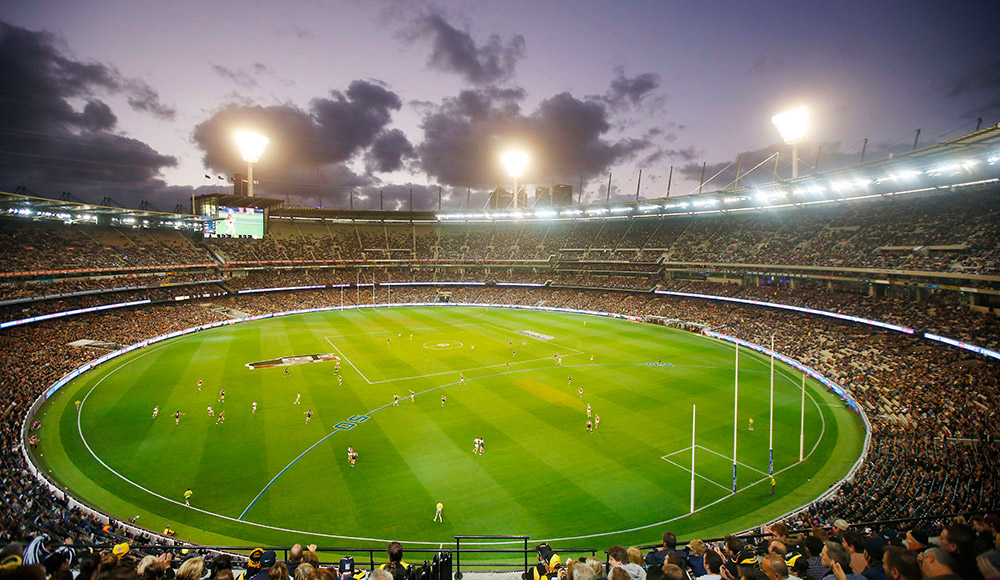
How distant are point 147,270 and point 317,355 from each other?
40.2 m

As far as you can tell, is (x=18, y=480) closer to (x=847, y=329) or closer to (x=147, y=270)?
(x=147, y=270)

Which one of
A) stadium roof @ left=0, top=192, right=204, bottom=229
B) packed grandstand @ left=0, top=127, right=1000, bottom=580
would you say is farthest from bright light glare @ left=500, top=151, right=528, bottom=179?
stadium roof @ left=0, top=192, right=204, bottom=229

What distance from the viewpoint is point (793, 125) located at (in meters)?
45.3

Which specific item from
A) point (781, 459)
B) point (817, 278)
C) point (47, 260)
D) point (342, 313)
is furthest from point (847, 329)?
point (47, 260)

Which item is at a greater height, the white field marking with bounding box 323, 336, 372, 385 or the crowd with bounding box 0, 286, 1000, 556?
→ the crowd with bounding box 0, 286, 1000, 556

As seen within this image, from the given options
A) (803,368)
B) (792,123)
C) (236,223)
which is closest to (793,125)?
(792,123)

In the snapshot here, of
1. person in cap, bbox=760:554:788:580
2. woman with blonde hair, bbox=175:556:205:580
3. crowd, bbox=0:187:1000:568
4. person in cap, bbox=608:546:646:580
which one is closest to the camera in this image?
person in cap, bbox=760:554:788:580

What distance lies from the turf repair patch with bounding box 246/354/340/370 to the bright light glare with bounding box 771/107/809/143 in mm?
51166

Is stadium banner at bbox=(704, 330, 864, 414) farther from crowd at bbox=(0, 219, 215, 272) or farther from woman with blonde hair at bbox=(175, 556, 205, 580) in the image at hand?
crowd at bbox=(0, 219, 215, 272)

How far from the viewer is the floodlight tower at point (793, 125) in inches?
1752

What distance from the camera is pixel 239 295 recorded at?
8056 centimetres

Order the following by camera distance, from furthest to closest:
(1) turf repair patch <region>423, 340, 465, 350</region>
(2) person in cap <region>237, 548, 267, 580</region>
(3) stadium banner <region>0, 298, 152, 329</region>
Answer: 1. (1) turf repair patch <region>423, 340, 465, 350</region>
2. (3) stadium banner <region>0, 298, 152, 329</region>
3. (2) person in cap <region>237, 548, 267, 580</region>

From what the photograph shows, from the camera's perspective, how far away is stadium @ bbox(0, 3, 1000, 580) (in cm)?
1870

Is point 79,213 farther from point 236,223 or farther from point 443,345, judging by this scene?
point 443,345
